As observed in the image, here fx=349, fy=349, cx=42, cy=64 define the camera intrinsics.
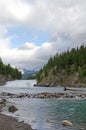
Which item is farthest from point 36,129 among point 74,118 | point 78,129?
point 74,118

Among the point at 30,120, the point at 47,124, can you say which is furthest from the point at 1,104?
the point at 47,124

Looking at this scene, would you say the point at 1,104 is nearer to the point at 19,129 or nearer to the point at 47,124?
the point at 47,124

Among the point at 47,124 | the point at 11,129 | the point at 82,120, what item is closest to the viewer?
the point at 11,129

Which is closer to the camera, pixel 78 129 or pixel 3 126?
pixel 3 126

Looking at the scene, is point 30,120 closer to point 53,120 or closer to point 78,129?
point 53,120

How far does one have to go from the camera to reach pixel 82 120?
4259 centimetres

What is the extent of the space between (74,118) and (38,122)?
5.90 meters

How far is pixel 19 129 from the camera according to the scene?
32469 mm

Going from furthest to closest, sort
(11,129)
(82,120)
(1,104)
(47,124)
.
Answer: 1. (1,104)
2. (82,120)
3. (47,124)
4. (11,129)

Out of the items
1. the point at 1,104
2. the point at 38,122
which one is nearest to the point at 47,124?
the point at 38,122

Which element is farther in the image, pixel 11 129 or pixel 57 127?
pixel 57 127

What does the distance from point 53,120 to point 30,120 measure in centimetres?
281

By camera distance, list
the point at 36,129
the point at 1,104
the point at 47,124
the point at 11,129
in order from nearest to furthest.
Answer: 1. the point at 11,129
2. the point at 36,129
3. the point at 47,124
4. the point at 1,104

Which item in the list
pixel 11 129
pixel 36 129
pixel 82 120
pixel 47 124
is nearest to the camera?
pixel 11 129
